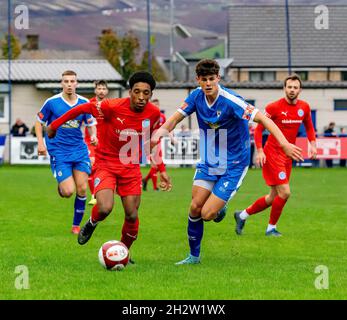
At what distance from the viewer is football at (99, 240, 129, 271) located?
954cm

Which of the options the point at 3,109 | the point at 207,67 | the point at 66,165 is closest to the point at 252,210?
the point at 66,165

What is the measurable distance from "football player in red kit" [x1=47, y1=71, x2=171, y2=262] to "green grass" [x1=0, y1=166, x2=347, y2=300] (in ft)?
1.98

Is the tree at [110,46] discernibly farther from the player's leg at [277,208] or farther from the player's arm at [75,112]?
the player's arm at [75,112]

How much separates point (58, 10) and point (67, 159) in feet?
526

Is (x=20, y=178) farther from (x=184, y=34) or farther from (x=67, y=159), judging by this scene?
(x=184, y=34)

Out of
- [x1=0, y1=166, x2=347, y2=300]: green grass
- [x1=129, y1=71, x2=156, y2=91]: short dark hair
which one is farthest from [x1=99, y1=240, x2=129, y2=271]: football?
[x1=129, y1=71, x2=156, y2=91]: short dark hair

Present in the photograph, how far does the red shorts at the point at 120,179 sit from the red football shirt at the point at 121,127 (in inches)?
4.1

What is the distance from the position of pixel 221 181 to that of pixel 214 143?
1.43 feet

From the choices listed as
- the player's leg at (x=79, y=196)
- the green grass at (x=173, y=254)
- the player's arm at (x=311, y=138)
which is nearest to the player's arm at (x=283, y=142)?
the green grass at (x=173, y=254)

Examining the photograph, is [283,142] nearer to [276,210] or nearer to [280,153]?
[276,210]

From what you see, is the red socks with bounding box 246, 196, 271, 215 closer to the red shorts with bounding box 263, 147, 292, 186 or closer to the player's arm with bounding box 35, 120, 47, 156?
the red shorts with bounding box 263, 147, 292, 186

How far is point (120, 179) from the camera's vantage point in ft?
34.0
